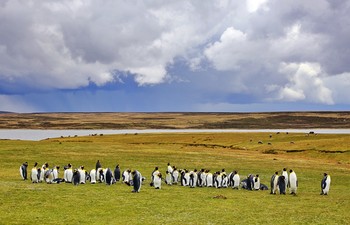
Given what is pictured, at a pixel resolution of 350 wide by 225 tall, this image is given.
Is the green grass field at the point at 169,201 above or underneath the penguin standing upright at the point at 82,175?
underneath

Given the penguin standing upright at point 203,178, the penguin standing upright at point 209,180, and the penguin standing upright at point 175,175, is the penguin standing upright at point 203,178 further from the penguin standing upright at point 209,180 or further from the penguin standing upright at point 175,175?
the penguin standing upright at point 175,175

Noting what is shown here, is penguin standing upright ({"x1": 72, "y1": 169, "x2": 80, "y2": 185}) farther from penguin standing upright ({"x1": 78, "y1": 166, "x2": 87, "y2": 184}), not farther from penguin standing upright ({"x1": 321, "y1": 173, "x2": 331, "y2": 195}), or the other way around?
penguin standing upright ({"x1": 321, "y1": 173, "x2": 331, "y2": 195})

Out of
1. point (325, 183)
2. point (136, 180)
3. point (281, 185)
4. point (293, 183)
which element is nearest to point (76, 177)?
point (136, 180)

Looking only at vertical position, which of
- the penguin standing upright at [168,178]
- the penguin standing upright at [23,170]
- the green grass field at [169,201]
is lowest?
the green grass field at [169,201]

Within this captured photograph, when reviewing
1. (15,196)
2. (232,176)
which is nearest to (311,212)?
(232,176)

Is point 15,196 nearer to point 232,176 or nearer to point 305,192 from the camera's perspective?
point 232,176

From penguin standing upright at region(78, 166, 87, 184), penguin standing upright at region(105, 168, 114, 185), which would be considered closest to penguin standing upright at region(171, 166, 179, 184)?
penguin standing upright at region(105, 168, 114, 185)

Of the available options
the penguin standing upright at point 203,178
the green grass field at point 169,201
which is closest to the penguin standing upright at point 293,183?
the green grass field at point 169,201

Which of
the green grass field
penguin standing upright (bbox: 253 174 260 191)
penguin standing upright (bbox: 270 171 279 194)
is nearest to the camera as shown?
the green grass field

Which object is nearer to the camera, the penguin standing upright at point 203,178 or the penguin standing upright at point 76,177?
the penguin standing upright at point 76,177

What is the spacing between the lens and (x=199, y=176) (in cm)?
3659

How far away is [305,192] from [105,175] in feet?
48.3

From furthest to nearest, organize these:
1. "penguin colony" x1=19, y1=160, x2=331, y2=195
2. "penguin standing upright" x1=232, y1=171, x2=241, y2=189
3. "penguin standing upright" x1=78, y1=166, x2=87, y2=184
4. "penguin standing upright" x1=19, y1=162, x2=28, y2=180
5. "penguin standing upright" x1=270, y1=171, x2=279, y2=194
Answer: "penguin standing upright" x1=19, y1=162, x2=28, y2=180, "penguin standing upright" x1=78, y1=166, x2=87, y2=184, "penguin standing upright" x1=232, y1=171, x2=241, y2=189, "penguin colony" x1=19, y1=160, x2=331, y2=195, "penguin standing upright" x1=270, y1=171, x2=279, y2=194

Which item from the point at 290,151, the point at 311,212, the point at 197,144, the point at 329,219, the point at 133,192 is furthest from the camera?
the point at 197,144
